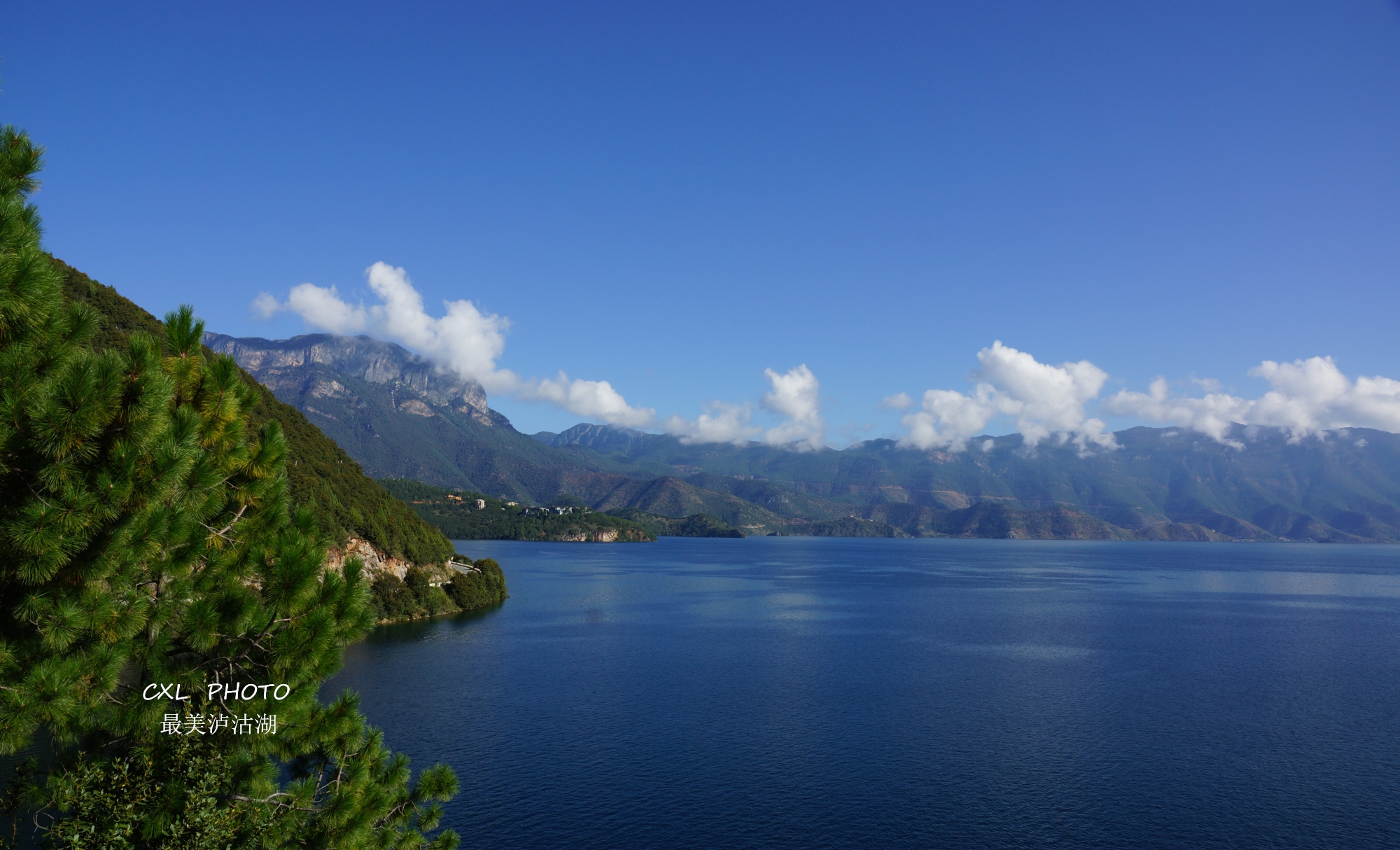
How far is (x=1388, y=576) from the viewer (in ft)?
558

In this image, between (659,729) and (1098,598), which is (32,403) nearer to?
(659,729)

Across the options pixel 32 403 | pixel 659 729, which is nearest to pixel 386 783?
pixel 32 403

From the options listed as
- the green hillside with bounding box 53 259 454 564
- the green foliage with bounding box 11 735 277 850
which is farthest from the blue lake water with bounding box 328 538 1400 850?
the green foliage with bounding box 11 735 277 850

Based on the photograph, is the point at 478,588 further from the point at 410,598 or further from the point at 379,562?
the point at 379,562

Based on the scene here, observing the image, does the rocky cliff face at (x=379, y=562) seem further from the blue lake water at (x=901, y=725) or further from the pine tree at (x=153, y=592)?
the pine tree at (x=153, y=592)

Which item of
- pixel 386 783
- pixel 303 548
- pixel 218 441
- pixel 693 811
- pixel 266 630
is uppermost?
pixel 218 441

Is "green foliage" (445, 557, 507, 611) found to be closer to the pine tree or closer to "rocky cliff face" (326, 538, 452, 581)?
"rocky cliff face" (326, 538, 452, 581)

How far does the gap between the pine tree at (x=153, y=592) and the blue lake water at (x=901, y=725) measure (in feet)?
71.5

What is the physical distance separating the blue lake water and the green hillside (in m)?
15.3

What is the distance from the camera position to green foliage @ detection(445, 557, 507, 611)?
103562mm

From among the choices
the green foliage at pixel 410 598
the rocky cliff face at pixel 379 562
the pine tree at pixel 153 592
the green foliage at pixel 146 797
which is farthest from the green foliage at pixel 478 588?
the green foliage at pixel 146 797

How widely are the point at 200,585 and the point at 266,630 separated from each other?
1.42 m

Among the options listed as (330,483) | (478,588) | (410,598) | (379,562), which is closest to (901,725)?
(410,598)

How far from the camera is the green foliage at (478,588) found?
104 meters
